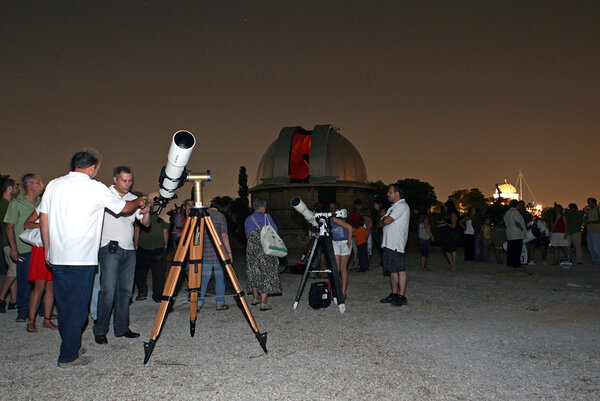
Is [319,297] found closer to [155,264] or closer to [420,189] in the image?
[155,264]

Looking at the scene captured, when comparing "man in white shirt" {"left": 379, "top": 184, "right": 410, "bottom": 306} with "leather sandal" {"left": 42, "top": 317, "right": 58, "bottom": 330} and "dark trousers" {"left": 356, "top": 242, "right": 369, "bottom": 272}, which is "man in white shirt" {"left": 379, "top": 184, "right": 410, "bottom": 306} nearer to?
"dark trousers" {"left": 356, "top": 242, "right": 369, "bottom": 272}

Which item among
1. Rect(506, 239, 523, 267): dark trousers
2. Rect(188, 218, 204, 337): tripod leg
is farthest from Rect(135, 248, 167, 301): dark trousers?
Rect(506, 239, 523, 267): dark trousers

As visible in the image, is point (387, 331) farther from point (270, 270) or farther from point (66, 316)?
Result: point (66, 316)

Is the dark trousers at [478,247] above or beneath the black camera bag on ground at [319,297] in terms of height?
above

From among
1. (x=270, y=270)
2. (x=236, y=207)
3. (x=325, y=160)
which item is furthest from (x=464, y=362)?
(x=236, y=207)

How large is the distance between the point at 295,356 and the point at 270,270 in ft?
7.59

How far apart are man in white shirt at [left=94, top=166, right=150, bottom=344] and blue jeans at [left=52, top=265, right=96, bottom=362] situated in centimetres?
79

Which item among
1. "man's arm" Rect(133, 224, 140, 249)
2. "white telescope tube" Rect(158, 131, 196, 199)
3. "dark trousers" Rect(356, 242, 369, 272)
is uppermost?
"white telescope tube" Rect(158, 131, 196, 199)

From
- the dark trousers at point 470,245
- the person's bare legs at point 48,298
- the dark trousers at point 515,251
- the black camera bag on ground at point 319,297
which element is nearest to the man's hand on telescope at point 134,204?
the person's bare legs at point 48,298

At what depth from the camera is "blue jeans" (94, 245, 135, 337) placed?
479 centimetres

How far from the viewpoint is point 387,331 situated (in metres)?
5.22

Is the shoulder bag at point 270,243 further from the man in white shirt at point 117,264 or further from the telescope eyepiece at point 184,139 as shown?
the telescope eyepiece at point 184,139

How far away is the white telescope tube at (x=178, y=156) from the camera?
3.64m

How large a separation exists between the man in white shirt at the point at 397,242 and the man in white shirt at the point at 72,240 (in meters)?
3.99
